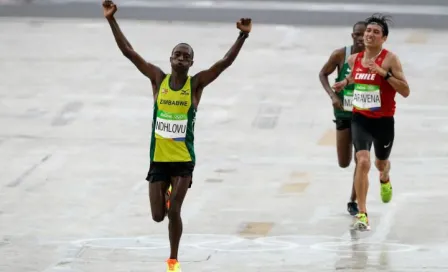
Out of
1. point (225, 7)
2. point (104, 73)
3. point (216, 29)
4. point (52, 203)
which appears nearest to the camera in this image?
point (52, 203)

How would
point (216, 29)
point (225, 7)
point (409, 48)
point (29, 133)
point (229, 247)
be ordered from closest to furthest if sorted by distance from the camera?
point (229, 247), point (29, 133), point (409, 48), point (216, 29), point (225, 7)

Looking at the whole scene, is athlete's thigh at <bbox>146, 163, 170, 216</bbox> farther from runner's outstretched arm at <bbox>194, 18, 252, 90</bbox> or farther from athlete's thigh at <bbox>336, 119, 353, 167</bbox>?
athlete's thigh at <bbox>336, 119, 353, 167</bbox>

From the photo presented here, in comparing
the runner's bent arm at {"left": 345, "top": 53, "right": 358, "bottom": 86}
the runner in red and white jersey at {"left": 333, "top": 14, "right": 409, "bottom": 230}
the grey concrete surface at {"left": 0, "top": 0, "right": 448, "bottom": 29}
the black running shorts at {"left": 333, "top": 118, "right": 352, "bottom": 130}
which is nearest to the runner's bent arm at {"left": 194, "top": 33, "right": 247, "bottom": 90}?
the runner in red and white jersey at {"left": 333, "top": 14, "right": 409, "bottom": 230}

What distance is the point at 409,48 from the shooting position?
24641 mm

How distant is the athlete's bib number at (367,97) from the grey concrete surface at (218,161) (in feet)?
4.27

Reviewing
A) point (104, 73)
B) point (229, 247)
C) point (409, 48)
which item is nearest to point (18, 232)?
point (229, 247)

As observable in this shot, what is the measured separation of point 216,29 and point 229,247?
13.9 m

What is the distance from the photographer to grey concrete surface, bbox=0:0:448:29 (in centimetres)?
2752

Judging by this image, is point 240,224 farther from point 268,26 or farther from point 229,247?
point 268,26

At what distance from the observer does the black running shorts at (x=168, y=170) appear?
11.9 metres

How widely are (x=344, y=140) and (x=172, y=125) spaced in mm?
3192

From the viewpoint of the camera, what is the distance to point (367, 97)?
13562 millimetres

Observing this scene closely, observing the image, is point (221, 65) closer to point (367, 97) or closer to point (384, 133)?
point (367, 97)

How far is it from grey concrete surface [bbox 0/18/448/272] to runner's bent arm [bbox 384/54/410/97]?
4.93 ft
